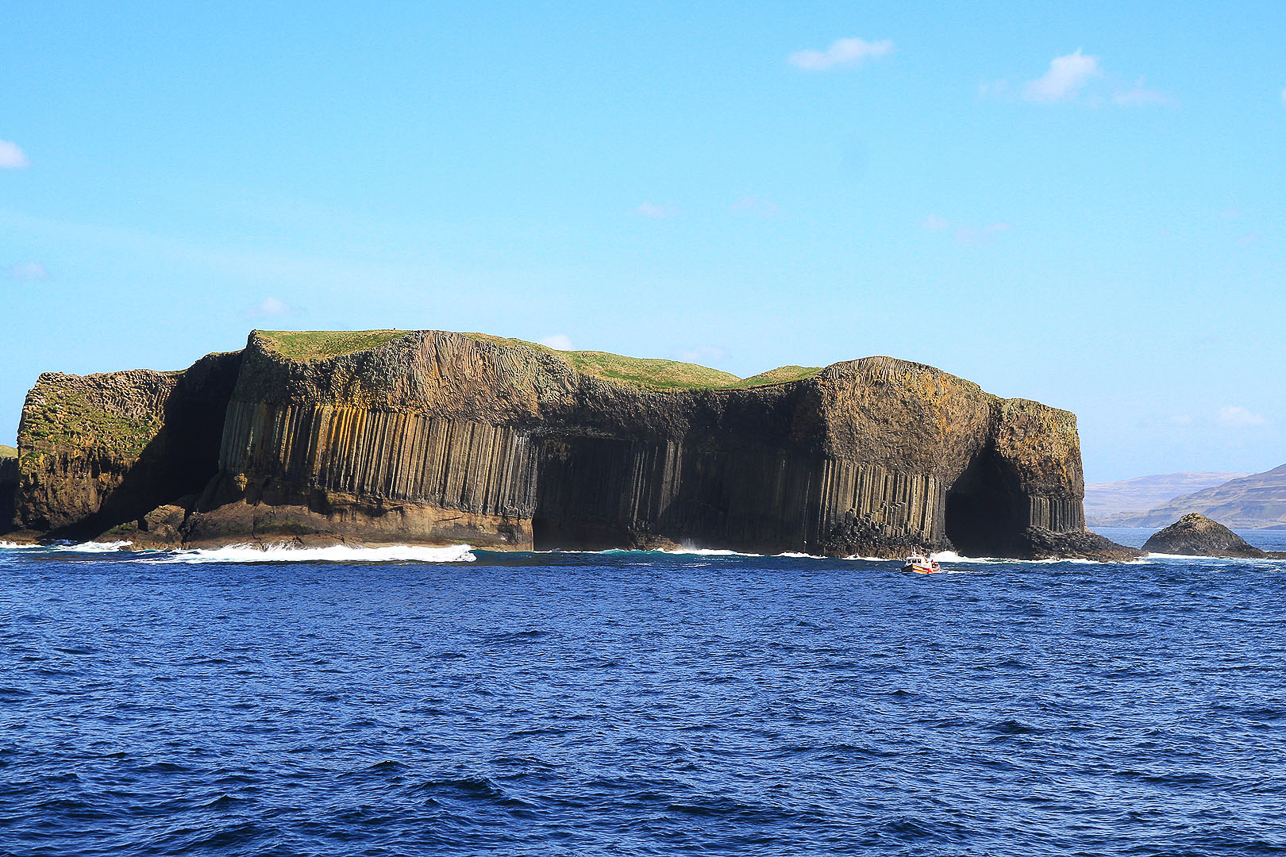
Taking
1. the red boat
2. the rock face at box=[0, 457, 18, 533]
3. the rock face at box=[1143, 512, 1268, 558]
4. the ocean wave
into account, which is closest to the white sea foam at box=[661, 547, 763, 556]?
the red boat

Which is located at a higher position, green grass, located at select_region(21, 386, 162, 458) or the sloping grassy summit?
the sloping grassy summit

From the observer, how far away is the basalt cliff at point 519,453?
66.5 metres

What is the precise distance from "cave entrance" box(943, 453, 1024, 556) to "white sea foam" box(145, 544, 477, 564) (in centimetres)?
3724

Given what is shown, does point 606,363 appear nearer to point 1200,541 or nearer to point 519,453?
point 519,453

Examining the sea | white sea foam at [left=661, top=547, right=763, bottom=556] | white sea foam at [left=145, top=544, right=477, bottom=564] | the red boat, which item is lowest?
the sea

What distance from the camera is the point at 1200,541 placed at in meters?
94.7

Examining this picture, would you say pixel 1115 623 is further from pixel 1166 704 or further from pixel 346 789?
pixel 346 789

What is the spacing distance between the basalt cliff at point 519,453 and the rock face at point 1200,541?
1944 centimetres

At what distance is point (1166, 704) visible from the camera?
25.4 m

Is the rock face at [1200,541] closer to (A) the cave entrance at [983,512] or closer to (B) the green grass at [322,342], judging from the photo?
(A) the cave entrance at [983,512]

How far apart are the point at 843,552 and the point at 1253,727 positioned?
49773 millimetres

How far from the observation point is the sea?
16203 millimetres

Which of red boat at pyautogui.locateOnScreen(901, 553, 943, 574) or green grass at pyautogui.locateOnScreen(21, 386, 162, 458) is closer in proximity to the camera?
red boat at pyautogui.locateOnScreen(901, 553, 943, 574)

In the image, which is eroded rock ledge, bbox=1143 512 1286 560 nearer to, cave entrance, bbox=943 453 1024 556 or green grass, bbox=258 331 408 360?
cave entrance, bbox=943 453 1024 556
